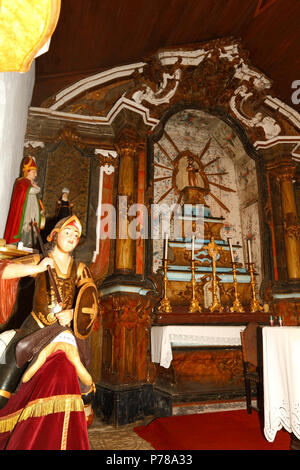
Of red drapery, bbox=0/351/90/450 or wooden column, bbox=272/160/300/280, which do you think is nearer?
red drapery, bbox=0/351/90/450

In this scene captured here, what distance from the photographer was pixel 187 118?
6613 millimetres

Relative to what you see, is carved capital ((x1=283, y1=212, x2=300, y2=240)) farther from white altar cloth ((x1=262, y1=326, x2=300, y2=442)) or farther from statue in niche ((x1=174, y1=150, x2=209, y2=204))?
white altar cloth ((x1=262, y1=326, x2=300, y2=442))

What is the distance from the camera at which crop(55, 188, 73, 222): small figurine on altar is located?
461 cm

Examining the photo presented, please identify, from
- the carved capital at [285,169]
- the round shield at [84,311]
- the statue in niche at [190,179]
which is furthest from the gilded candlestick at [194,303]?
the carved capital at [285,169]

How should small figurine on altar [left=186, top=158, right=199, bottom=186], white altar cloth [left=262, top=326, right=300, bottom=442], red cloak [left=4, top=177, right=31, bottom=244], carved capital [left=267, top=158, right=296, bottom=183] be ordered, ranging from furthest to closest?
small figurine on altar [left=186, top=158, right=199, bottom=186] < carved capital [left=267, top=158, right=296, bottom=183] < red cloak [left=4, top=177, right=31, bottom=244] < white altar cloth [left=262, top=326, right=300, bottom=442]

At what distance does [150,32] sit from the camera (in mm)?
5164

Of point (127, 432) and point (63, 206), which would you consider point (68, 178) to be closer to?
point (63, 206)

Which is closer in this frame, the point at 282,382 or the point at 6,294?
the point at 6,294

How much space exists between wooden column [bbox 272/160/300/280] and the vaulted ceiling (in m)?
1.91

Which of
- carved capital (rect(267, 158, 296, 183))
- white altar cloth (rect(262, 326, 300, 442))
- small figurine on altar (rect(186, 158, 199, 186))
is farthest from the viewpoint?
small figurine on altar (rect(186, 158, 199, 186))

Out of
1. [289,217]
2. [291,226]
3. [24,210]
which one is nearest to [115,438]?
[24,210]

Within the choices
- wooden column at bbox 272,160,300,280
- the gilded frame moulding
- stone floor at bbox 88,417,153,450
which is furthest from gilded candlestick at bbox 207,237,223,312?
the gilded frame moulding

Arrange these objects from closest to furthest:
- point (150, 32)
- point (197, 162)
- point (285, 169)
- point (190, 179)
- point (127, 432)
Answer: point (127, 432), point (150, 32), point (285, 169), point (190, 179), point (197, 162)

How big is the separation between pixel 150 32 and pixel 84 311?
195 inches
